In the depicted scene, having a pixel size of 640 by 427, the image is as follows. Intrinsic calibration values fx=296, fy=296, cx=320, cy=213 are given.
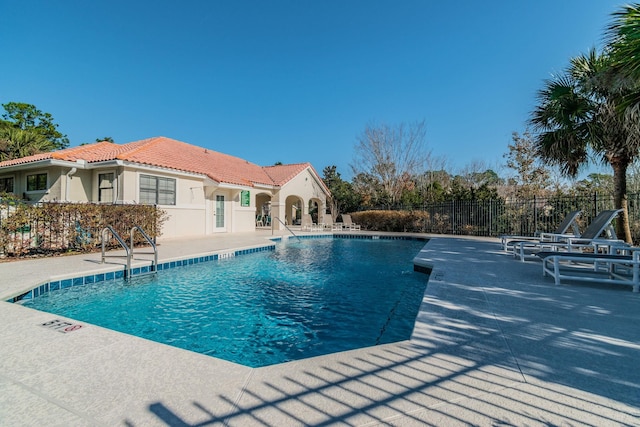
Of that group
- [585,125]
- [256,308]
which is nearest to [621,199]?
[585,125]

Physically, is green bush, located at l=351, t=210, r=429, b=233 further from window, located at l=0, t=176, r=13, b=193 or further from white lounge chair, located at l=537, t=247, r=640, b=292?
window, located at l=0, t=176, r=13, b=193

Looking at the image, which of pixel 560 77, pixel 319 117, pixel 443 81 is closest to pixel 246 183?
pixel 319 117

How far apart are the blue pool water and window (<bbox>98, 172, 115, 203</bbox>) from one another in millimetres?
7806

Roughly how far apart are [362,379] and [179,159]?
17425mm

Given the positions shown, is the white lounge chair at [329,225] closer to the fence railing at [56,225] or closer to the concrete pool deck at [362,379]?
the fence railing at [56,225]

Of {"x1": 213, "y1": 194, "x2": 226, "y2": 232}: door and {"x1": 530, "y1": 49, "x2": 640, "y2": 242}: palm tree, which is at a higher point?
{"x1": 530, "y1": 49, "x2": 640, "y2": 242}: palm tree

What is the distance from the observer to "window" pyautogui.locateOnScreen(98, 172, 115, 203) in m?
13.5

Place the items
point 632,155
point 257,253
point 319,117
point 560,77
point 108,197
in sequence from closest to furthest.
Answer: point 632,155 < point 560,77 < point 257,253 < point 108,197 < point 319,117

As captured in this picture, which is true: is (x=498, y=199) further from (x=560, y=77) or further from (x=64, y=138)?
(x=64, y=138)

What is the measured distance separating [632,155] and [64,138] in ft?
163

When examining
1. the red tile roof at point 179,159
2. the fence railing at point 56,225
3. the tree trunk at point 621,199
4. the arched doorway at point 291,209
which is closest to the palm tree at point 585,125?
the tree trunk at point 621,199

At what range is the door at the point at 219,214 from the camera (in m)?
18.3

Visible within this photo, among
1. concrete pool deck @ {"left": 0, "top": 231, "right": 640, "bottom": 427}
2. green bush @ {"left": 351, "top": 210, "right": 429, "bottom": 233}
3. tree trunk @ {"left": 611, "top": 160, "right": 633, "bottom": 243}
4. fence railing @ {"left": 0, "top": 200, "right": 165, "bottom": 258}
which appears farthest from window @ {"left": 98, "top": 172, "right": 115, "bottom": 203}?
tree trunk @ {"left": 611, "top": 160, "right": 633, "bottom": 243}

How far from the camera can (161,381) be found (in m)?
2.41
